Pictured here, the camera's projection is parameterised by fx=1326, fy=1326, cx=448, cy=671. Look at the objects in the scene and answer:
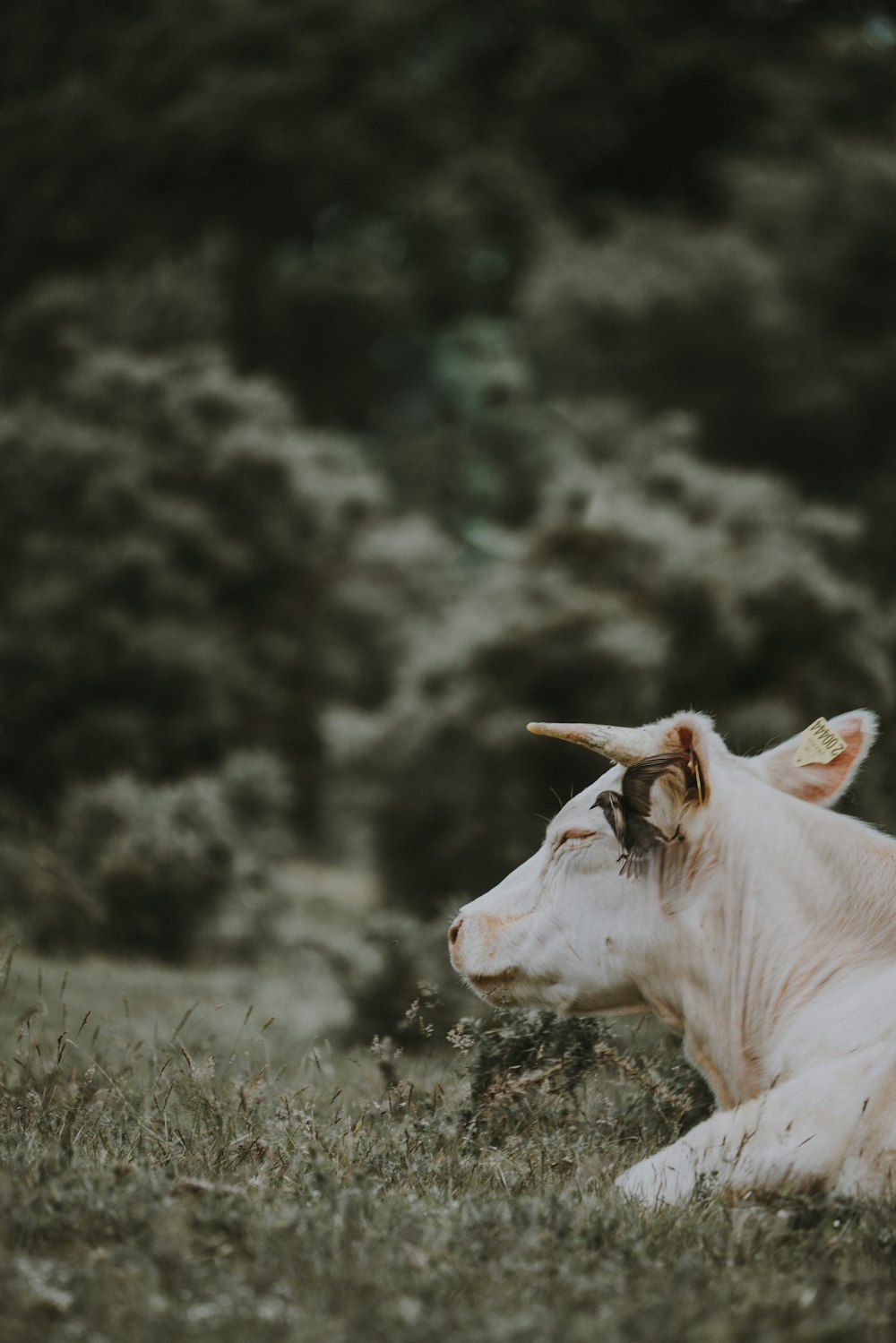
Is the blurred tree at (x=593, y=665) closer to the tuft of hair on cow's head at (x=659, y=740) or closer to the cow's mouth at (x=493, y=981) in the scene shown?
the cow's mouth at (x=493, y=981)

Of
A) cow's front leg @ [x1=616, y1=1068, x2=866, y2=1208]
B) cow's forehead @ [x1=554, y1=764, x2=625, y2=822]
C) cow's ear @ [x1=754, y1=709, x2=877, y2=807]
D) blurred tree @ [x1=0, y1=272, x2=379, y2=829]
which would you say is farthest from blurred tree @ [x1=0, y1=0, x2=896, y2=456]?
cow's front leg @ [x1=616, y1=1068, x2=866, y2=1208]

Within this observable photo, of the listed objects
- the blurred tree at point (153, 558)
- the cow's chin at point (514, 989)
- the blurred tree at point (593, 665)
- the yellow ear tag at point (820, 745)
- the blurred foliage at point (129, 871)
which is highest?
the blurred tree at point (153, 558)

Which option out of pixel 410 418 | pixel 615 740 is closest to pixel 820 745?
pixel 615 740

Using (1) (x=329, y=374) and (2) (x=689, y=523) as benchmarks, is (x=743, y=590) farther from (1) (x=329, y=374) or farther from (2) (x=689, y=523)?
(1) (x=329, y=374)

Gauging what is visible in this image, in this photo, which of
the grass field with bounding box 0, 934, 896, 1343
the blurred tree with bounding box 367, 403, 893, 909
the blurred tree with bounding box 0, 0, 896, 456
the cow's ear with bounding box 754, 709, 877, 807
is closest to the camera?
the grass field with bounding box 0, 934, 896, 1343

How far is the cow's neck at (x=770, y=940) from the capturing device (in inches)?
133

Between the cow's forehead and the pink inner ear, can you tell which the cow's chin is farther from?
the pink inner ear

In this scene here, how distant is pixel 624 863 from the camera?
11.6ft

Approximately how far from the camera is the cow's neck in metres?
3.37

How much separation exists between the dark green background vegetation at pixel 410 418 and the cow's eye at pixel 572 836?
15.4 feet

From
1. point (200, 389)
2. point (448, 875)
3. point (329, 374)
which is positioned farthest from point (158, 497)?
point (329, 374)

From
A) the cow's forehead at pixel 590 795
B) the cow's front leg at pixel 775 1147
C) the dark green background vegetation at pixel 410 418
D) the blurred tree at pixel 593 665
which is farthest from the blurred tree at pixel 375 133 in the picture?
the cow's front leg at pixel 775 1147

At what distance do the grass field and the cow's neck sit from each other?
45 centimetres

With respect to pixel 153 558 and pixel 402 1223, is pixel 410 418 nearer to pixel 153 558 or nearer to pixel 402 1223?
pixel 153 558
